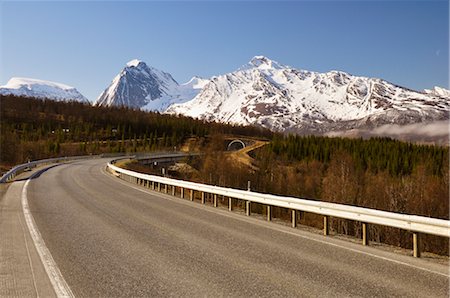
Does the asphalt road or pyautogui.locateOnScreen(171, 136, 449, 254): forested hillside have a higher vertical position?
the asphalt road

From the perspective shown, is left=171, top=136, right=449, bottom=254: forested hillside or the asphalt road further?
left=171, top=136, right=449, bottom=254: forested hillside

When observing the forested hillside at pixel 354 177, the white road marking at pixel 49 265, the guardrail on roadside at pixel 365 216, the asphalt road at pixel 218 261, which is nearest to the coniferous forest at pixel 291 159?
the forested hillside at pixel 354 177

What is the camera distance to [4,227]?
428 inches

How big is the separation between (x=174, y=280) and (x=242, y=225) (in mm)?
5504

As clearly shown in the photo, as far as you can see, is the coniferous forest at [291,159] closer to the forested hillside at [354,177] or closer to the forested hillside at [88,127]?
the forested hillside at [354,177]

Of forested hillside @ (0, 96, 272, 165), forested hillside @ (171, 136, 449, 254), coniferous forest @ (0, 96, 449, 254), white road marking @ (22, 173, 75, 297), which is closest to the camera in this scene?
white road marking @ (22, 173, 75, 297)

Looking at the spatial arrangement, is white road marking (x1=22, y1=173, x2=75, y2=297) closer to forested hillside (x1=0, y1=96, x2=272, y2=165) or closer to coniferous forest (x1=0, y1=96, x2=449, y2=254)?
coniferous forest (x1=0, y1=96, x2=449, y2=254)

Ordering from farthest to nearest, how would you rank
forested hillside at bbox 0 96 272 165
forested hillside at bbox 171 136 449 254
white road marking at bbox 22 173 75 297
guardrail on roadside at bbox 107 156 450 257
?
forested hillside at bbox 0 96 272 165 → forested hillside at bbox 171 136 449 254 → guardrail on roadside at bbox 107 156 450 257 → white road marking at bbox 22 173 75 297

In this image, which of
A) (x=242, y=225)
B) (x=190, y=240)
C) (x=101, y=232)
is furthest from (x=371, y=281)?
(x=101, y=232)

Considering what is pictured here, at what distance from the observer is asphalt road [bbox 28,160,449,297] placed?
19.3 ft

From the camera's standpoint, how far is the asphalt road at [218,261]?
5871mm

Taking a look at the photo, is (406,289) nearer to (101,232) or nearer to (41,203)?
(101,232)

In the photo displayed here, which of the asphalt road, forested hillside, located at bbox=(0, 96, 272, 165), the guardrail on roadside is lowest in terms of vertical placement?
the asphalt road

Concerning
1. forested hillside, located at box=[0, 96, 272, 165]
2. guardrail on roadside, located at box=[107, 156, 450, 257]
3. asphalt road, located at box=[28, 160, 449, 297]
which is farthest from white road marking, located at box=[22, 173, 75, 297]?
forested hillside, located at box=[0, 96, 272, 165]
